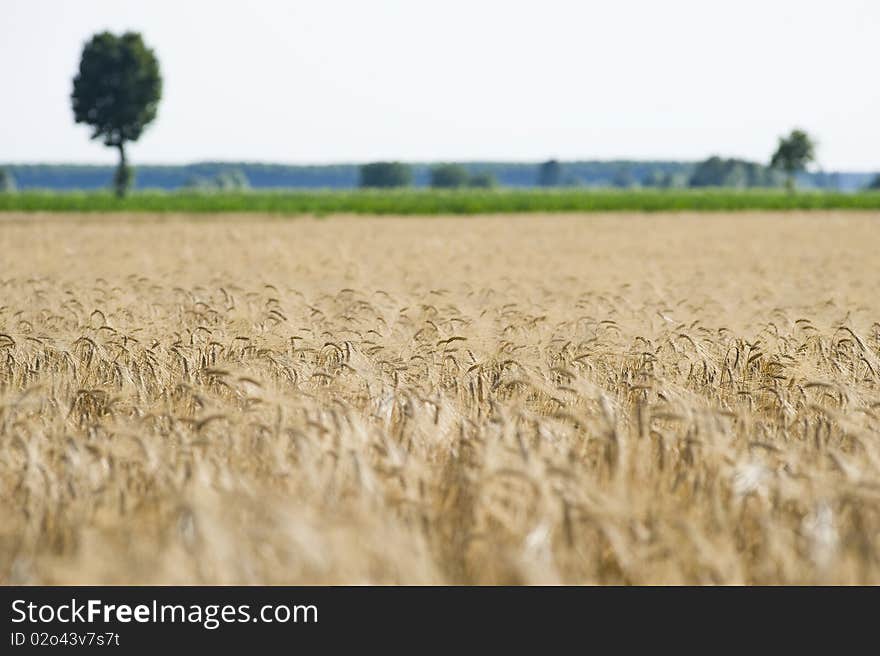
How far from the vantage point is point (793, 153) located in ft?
384

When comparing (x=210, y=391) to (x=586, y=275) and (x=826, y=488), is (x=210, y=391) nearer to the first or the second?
(x=826, y=488)

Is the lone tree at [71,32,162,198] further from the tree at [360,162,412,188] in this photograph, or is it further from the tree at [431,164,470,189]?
the tree at [431,164,470,189]

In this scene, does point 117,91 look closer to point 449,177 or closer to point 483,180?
point 449,177

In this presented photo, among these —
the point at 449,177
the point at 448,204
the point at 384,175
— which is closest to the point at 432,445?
the point at 448,204

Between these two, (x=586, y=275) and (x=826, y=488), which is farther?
(x=586, y=275)

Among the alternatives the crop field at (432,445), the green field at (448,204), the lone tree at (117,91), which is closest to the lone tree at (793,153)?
the green field at (448,204)

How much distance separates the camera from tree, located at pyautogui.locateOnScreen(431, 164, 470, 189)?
624ft

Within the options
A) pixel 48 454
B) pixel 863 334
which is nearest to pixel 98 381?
pixel 48 454

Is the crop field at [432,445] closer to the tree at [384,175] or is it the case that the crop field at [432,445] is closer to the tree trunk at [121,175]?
the tree trunk at [121,175]

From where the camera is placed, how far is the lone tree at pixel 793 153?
380 ft

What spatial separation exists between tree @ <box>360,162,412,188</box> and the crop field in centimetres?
16355
